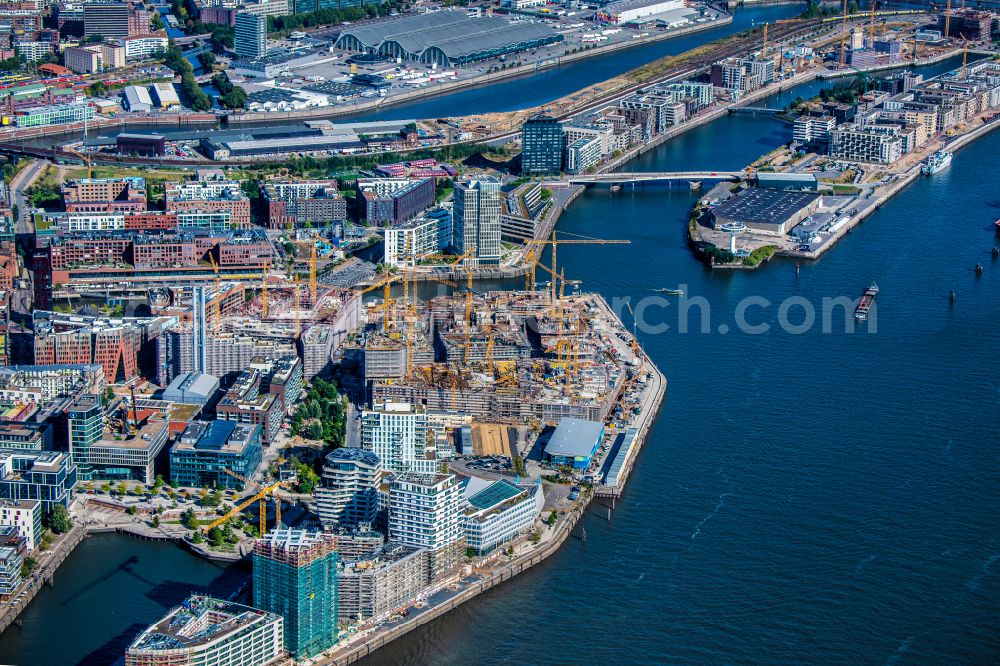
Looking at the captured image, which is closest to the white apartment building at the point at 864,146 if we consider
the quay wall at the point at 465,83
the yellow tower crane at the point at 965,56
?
the yellow tower crane at the point at 965,56

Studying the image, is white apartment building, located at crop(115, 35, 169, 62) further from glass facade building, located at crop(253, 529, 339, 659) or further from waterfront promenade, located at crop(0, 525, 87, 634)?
glass facade building, located at crop(253, 529, 339, 659)

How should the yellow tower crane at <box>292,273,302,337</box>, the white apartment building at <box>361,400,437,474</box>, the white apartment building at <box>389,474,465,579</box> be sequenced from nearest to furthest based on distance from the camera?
the white apartment building at <box>389,474,465,579</box> < the white apartment building at <box>361,400,437,474</box> < the yellow tower crane at <box>292,273,302,337</box>

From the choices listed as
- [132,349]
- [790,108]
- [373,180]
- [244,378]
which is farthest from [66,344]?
[790,108]

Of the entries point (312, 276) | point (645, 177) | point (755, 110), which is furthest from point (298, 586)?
point (755, 110)

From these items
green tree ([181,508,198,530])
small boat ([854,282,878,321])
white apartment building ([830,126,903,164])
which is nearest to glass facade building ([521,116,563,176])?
white apartment building ([830,126,903,164])

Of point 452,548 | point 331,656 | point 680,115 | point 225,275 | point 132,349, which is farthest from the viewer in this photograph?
point 680,115

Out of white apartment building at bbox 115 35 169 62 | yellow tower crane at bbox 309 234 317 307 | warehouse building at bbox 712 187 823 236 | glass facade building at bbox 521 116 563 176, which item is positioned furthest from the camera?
white apartment building at bbox 115 35 169 62

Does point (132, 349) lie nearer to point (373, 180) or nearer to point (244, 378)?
point (244, 378)
